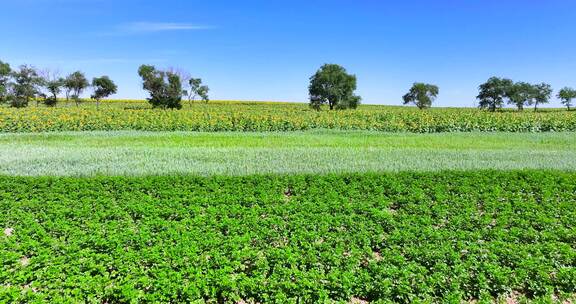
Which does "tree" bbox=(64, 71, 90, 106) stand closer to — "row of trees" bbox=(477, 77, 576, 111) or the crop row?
the crop row

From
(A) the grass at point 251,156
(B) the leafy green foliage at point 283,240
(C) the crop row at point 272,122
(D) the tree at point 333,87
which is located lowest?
(B) the leafy green foliage at point 283,240

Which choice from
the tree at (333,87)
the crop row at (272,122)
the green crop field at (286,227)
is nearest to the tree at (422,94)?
the tree at (333,87)

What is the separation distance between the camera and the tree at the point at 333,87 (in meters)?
73.0

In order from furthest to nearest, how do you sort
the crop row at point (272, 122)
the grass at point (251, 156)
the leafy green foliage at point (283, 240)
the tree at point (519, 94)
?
the tree at point (519, 94) → the crop row at point (272, 122) → the grass at point (251, 156) → the leafy green foliage at point (283, 240)

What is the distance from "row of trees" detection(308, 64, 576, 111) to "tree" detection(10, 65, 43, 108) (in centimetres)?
5351

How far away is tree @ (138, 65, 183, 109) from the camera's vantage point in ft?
236

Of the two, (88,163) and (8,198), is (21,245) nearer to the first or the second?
(8,198)

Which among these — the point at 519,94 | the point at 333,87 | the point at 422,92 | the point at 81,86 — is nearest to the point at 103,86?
the point at 81,86

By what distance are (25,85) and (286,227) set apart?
8585 centimetres

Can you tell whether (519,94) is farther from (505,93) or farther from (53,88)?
(53,88)

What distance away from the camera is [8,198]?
499 inches

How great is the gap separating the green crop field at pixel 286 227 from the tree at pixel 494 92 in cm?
7876

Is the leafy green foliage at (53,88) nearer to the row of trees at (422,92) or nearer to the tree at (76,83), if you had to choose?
the tree at (76,83)

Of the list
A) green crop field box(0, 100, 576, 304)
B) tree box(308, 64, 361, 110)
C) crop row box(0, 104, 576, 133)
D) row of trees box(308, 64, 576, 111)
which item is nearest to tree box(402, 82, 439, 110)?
row of trees box(308, 64, 576, 111)
